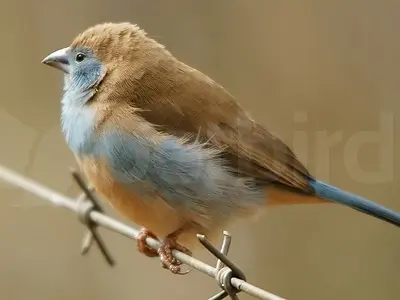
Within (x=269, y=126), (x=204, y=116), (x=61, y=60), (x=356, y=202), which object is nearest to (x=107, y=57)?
(x=61, y=60)

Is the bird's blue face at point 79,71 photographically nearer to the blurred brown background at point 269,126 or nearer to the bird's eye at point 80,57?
the bird's eye at point 80,57

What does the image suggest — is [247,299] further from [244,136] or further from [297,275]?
[244,136]

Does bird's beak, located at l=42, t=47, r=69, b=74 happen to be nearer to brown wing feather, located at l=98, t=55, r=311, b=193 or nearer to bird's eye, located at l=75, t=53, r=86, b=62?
bird's eye, located at l=75, t=53, r=86, b=62

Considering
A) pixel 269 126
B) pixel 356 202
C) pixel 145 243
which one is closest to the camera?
pixel 356 202

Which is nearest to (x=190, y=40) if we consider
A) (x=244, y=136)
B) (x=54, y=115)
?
(x=54, y=115)

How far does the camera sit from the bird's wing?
2.15 m

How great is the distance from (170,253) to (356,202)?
19.3 inches

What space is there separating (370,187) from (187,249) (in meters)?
1.34

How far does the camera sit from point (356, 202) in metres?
2.10

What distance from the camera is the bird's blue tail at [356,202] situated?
6.67ft

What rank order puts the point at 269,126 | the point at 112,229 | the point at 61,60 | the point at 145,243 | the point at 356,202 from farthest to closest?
the point at 269,126, the point at 61,60, the point at 145,243, the point at 356,202, the point at 112,229

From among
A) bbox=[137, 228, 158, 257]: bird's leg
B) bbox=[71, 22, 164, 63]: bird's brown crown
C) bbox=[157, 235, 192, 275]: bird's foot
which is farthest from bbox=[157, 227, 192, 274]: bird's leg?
bbox=[71, 22, 164, 63]: bird's brown crown

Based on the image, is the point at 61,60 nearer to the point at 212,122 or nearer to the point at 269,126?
the point at 212,122

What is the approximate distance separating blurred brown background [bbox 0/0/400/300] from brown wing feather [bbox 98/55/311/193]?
76 cm
